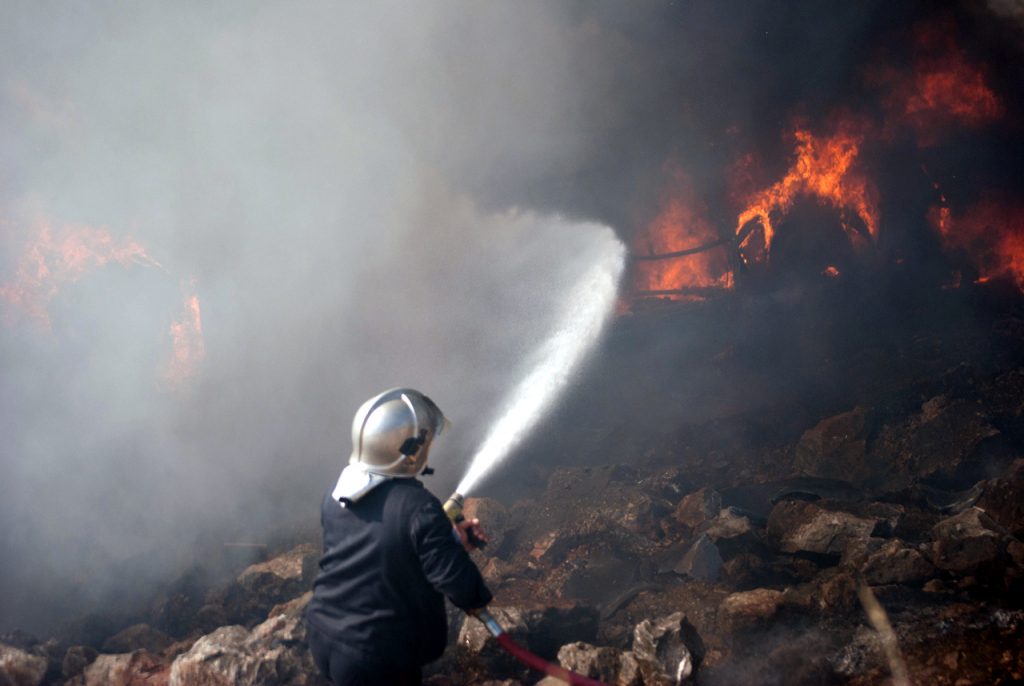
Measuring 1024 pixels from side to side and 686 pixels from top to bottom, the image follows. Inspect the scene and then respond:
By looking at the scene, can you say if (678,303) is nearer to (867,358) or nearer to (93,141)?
(867,358)

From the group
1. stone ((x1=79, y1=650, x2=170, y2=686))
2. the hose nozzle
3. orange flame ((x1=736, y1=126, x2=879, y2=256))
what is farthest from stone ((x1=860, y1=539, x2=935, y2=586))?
orange flame ((x1=736, y1=126, x2=879, y2=256))

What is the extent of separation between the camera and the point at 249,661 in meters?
4.57

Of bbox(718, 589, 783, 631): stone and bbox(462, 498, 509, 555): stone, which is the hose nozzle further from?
bbox(462, 498, 509, 555): stone

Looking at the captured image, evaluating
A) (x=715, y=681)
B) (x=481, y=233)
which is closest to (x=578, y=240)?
(x=481, y=233)

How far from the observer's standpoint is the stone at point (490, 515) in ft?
25.0

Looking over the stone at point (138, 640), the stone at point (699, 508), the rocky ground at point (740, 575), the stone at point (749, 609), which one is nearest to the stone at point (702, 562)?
the rocky ground at point (740, 575)

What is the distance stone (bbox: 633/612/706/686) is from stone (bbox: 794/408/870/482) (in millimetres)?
4606

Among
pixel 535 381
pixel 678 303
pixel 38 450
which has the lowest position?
pixel 38 450

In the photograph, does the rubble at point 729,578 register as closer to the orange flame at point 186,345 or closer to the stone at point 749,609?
the stone at point 749,609

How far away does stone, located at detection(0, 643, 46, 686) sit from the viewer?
17.3 feet

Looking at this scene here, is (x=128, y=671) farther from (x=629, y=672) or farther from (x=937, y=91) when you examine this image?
(x=937, y=91)

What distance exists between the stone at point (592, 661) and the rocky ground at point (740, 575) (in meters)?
0.01

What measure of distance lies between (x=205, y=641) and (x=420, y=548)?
3.77m

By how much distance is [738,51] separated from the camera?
43.4 ft
